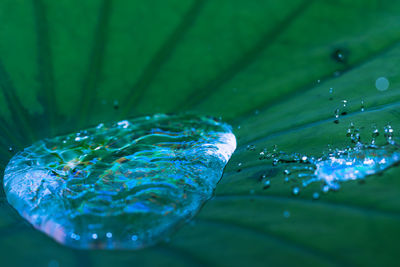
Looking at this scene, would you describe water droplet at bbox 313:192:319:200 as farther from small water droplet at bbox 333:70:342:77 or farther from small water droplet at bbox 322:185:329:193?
small water droplet at bbox 333:70:342:77

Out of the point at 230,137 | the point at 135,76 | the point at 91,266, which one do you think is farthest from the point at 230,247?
the point at 135,76

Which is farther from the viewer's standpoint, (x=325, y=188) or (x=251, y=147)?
(x=251, y=147)

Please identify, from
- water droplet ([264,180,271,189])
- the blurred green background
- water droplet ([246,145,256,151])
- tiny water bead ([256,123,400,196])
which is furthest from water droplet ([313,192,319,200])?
water droplet ([246,145,256,151])

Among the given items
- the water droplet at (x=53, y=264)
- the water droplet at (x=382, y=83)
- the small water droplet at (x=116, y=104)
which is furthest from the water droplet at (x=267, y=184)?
the small water droplet at (x=116, y=104)

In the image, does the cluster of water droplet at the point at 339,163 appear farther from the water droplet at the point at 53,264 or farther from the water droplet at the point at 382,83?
the water droplet at the point at 53,264

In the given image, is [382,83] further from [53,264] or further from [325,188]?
[53,264]

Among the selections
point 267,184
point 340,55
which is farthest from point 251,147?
point 340,55
